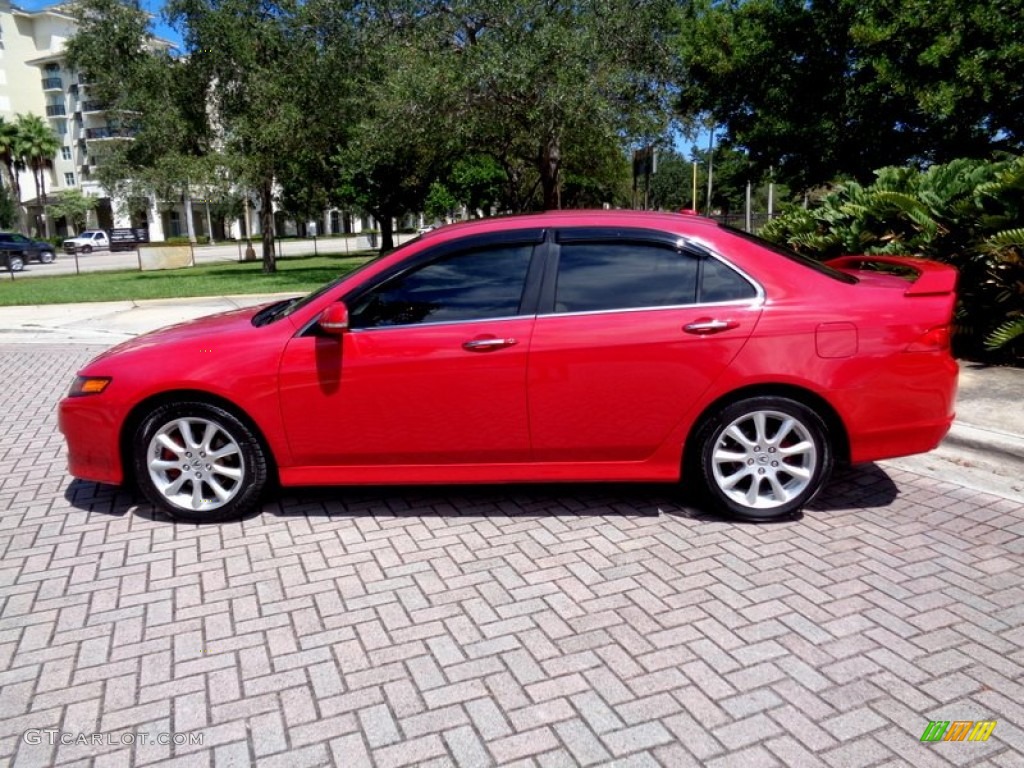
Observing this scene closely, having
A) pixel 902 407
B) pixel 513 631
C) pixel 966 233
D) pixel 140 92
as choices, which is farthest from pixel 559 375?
pixel 140 92

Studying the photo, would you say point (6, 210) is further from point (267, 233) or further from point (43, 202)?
point (267, 233)

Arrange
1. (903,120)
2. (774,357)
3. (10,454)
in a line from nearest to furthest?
(774,357)
(10,454)
(903,120)

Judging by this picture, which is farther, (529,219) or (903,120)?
(903,120)

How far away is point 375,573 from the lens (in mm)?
3820

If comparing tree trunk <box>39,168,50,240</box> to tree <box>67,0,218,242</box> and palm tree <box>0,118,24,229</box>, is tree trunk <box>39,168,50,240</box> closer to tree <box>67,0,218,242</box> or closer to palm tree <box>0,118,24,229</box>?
palm tree <box>0,118,24,229</box>

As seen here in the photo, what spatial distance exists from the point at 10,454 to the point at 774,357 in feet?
17.7

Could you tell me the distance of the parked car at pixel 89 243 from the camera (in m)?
52.5

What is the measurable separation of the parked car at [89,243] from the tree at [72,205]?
1415 cm

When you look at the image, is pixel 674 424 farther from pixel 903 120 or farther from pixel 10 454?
pixel 903 120

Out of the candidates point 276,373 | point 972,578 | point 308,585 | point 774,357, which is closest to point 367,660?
point 308,585

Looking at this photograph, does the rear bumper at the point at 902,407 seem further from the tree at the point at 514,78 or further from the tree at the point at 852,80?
the tree at the point at 514,78

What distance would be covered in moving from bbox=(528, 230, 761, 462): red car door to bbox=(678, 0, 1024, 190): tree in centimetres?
1092

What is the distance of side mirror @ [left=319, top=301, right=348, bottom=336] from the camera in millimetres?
4074

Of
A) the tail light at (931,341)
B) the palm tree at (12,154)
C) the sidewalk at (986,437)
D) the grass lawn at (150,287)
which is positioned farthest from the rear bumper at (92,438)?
the palm tree at (12,154)
